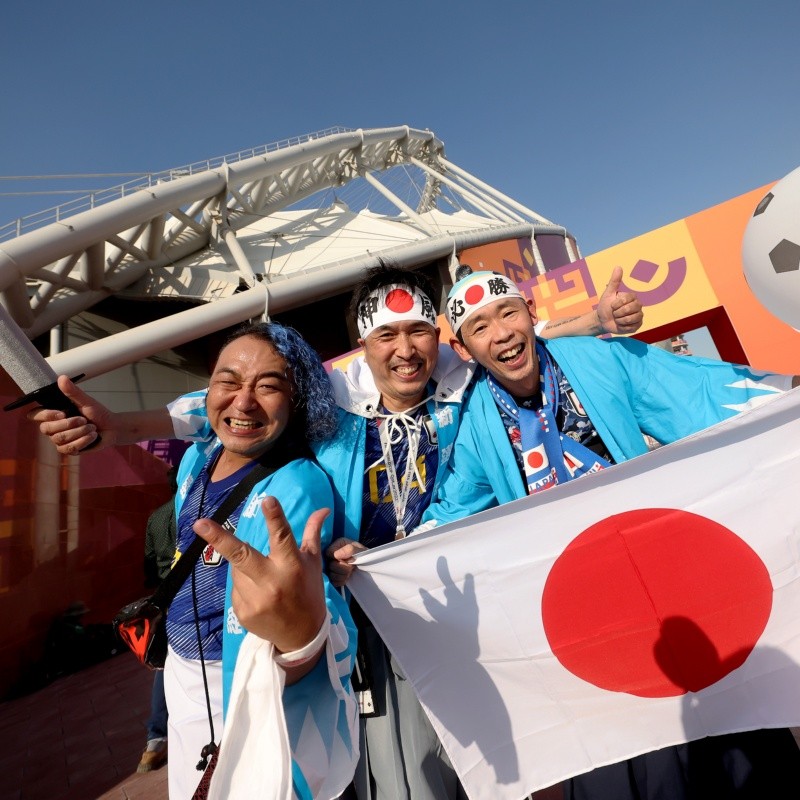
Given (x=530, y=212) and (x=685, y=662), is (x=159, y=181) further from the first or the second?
(x=530, y=212)

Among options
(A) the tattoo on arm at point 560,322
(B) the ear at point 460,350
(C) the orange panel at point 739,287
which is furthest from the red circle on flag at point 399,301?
(C) the orange panel at point 739,287

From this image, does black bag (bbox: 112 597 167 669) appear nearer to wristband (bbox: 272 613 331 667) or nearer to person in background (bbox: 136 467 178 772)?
wristband (bbox: 272 613 331 667)

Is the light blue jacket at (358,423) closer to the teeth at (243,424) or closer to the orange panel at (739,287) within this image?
the teeth at (243,424)

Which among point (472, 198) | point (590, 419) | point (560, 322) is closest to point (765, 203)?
point (560, 322)

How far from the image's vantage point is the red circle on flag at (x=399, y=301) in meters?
2.15

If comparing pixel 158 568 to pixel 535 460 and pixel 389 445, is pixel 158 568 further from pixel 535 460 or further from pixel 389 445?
pixel 535 460

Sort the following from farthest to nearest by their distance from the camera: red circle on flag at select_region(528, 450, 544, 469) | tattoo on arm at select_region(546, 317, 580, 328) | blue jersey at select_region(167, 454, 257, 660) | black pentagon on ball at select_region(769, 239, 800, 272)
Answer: tattoo on arm at select_region(546, 317, 580, 328) < red circle on flag at select_region(528, 450, 544, 469) < black pentagon on ball at select_region(769, 239, 800, 272) < blue jersey at select_region(167, 454, 257, 660)

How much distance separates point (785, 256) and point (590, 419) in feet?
3.40

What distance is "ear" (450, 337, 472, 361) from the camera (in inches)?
93.1

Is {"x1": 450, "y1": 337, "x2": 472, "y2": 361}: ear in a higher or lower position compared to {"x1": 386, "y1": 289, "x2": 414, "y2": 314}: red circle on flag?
lower

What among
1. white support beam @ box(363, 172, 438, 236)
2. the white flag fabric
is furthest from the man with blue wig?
white support beam @ box(363, 172, 438, 236)

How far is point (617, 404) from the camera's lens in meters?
1.96

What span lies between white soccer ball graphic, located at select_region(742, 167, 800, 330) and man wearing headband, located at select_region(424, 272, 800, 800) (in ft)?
1.29

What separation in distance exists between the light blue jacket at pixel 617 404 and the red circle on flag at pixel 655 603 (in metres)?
0.33
